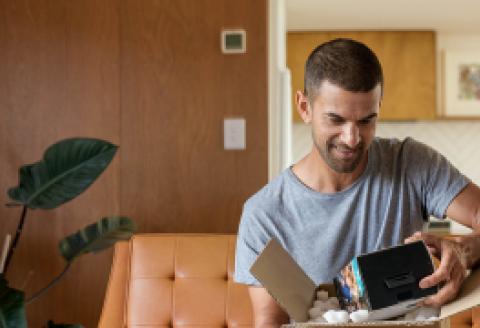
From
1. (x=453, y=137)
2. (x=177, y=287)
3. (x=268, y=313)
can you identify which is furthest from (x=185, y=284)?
(x=453, y=137)

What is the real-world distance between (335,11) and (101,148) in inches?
158

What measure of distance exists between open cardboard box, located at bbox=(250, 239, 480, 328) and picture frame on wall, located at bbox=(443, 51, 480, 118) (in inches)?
195

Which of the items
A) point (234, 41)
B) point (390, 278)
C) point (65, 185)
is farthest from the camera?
point (234, 41)

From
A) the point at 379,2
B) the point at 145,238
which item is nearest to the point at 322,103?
the point at 145,238

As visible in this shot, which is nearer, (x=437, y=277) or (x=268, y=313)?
(x=437, y=277)

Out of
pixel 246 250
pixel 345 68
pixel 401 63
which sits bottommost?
pixel 246 250

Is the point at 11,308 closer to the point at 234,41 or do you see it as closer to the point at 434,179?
the point at 434,179

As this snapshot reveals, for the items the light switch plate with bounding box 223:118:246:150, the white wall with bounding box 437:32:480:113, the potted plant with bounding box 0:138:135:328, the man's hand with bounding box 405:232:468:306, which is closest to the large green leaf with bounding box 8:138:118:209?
the potted plant with bounding box 0:138:135:328

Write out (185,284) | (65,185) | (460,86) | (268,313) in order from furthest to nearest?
(460,86) → (185,284) → (268,313) → (65,185)

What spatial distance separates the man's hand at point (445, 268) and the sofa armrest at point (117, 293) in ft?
4.77

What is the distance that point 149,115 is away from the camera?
299 centimetres

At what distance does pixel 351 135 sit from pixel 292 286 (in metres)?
0.39

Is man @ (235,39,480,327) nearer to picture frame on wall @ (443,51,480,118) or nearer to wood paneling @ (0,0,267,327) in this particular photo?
wood paneling @ (0,0,267,327)

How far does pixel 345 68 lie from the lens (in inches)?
61.7
